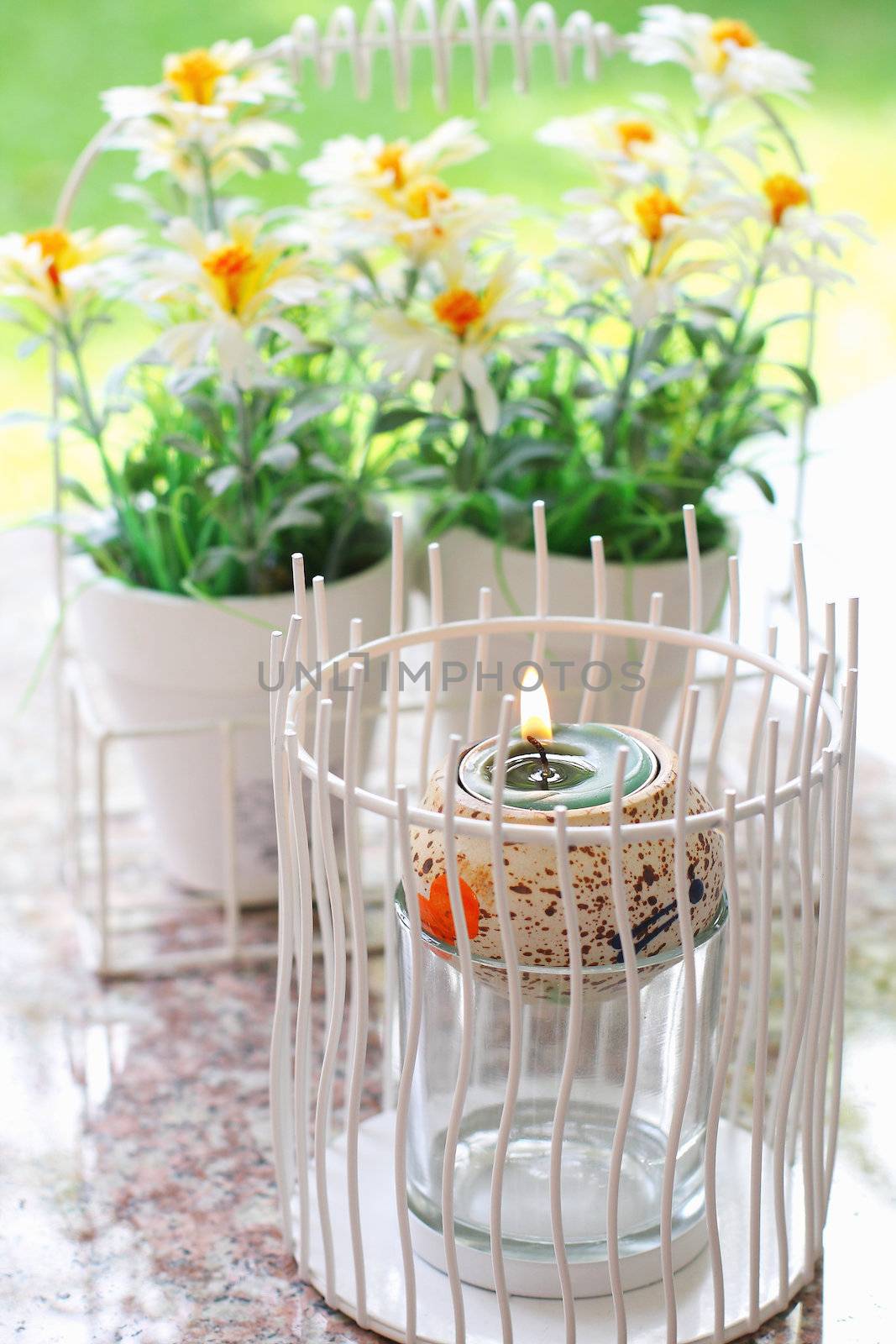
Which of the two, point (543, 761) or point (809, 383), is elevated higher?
point (809, 383)

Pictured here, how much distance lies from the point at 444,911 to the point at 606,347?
42 cm

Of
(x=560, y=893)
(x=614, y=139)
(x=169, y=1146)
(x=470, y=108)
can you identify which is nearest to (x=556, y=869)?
(x=560, y=893)

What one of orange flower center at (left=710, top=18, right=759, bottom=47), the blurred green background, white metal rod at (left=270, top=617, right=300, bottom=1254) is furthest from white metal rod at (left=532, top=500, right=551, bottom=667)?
the blurred green background

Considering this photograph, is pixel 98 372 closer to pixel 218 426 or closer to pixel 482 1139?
pixel 218 426

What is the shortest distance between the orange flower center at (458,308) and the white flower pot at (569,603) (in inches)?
5.2

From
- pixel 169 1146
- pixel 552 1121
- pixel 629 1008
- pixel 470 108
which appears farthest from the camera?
pixel 470 108

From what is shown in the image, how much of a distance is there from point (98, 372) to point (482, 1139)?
5.28 feet

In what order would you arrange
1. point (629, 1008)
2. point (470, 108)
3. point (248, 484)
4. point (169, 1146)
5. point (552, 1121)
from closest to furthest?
point (629, 1008), point (552, 1121), point (169, 1146), point (248, 484), point (470, 108)

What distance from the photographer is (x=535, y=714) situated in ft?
1.91

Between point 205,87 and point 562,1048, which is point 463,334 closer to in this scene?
point 205,87

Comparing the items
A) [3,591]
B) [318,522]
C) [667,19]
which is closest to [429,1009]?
[318,522]

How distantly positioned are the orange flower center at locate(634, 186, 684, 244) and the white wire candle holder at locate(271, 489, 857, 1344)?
196 millimetres

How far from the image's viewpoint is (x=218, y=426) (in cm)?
81

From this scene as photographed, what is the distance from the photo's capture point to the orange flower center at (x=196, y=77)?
31.6 inches
